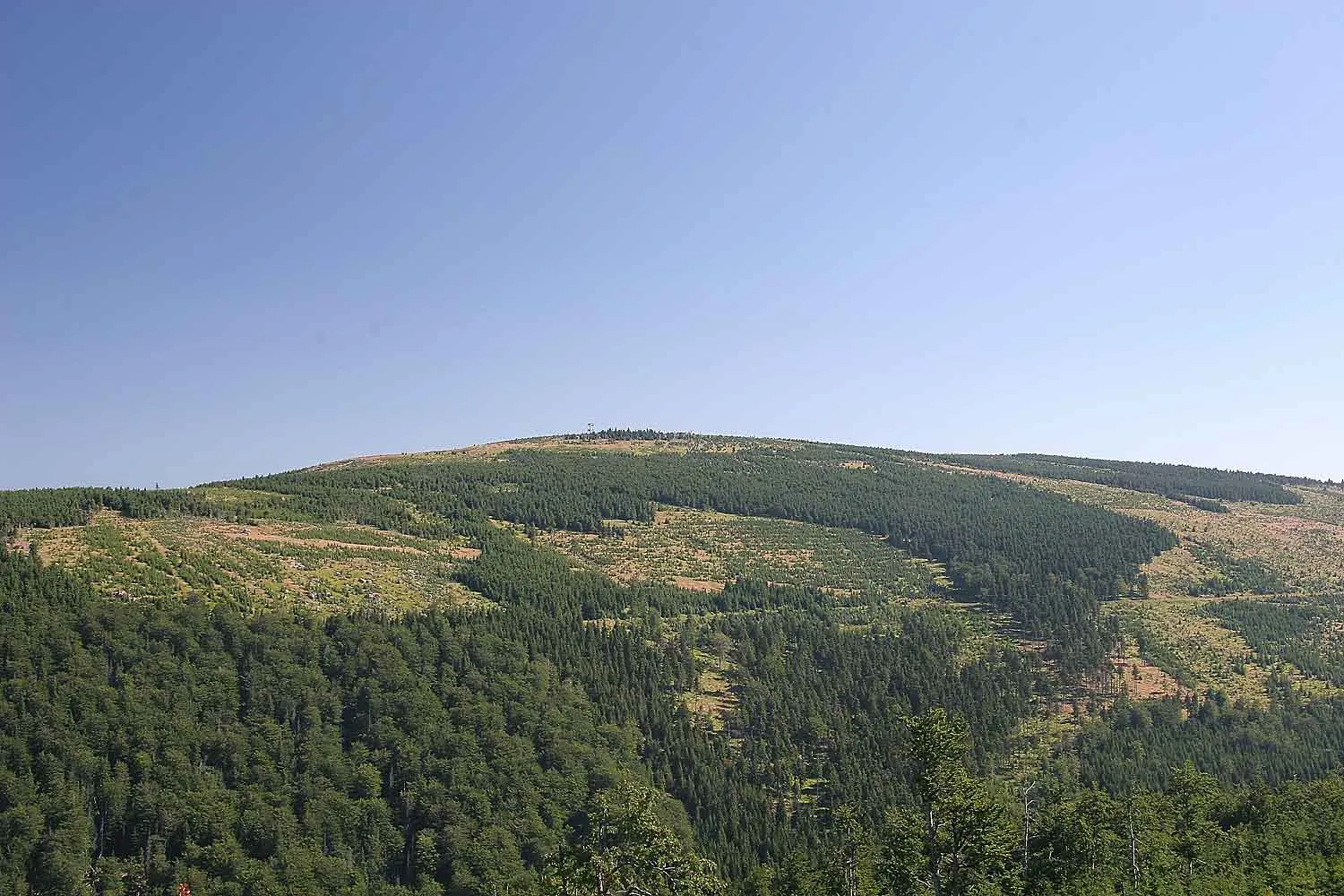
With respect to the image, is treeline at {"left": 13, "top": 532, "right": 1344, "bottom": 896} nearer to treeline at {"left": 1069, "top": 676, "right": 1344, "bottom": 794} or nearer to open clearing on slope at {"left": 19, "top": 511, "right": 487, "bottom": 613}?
treeline at {"left": 1069, "top": 676, "right": 1344, "bottom": 794}

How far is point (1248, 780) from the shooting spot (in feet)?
531

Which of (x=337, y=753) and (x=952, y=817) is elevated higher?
(x=952, y=817)

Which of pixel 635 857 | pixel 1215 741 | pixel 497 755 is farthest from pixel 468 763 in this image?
pixel 1215 741

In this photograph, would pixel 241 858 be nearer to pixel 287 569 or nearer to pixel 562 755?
pixel 562 755

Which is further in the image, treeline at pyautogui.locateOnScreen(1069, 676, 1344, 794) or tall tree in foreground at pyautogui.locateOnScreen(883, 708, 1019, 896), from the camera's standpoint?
treeline at pyautogui.locateOnScreen(1069, 676, 1344, 794)

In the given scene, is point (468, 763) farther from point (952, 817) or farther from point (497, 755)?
point (952, 817)

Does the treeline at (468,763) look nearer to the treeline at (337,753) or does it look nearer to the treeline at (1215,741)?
the treeline at (337,753)

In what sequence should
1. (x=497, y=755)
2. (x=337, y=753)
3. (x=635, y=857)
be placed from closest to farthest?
(x=635, y=857), (x=337, y=753), (x=497, y=755)

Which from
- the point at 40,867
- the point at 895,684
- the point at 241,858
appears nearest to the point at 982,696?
the point at 895,684

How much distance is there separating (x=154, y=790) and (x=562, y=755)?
2208 inches

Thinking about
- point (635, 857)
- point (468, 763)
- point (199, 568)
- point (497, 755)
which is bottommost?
point (468, 763)

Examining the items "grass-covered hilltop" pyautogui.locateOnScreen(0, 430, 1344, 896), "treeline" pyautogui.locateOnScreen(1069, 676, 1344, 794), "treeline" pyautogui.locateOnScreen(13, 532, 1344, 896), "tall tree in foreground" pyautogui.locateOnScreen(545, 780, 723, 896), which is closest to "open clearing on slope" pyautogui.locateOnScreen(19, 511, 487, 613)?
"grass-covered hilltop" pyautogui.locateOnScreen(0, 430, 1344, 896)

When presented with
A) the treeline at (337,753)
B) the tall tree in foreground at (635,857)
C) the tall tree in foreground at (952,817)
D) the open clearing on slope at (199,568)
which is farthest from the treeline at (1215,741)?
the open clearing on slope at (199,568)

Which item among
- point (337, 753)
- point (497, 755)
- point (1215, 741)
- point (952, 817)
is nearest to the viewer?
point (952, 817)
